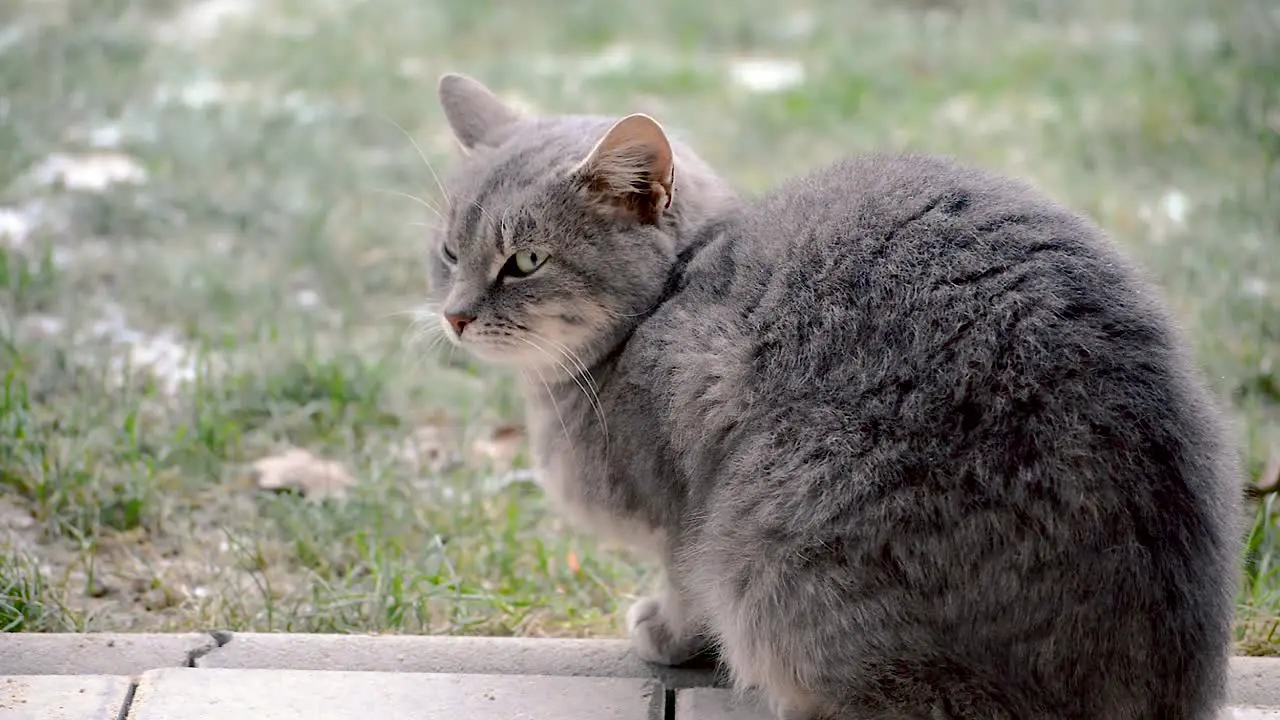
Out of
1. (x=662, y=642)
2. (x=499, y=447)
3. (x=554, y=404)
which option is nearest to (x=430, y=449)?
(x=499, y=447)

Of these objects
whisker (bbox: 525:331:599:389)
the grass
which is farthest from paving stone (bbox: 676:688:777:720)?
whisker (bbox: 525:331:599:389)

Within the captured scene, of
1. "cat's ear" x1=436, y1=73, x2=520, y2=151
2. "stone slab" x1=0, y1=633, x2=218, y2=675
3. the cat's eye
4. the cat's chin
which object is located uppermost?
"cat's ear" x1=436, y1=73, x2=520, y2=151

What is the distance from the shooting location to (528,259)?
271cm

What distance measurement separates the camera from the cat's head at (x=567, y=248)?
2660 millimetres

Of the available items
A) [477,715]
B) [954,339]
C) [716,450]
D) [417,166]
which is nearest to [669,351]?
[716,450]

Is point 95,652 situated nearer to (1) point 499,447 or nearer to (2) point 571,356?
(2) point 571,356

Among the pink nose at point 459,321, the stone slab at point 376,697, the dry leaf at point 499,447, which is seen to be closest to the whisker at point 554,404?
the pink nose at point 459,321

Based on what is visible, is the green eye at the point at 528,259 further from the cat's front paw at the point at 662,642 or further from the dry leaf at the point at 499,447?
the dry leaf at the point at 499,447

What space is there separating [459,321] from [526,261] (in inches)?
7.2

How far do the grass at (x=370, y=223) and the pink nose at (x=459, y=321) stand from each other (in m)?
0.55

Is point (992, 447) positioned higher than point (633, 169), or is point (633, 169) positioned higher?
point (633, 169)

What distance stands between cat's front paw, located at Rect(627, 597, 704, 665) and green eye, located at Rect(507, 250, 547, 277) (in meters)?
0.70

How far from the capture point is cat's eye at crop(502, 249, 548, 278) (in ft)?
8.85

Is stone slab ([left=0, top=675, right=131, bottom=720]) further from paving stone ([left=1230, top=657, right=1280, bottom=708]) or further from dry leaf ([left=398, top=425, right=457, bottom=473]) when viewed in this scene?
paving stone ([left=1230, top=657, right=1280, bottom=708])
